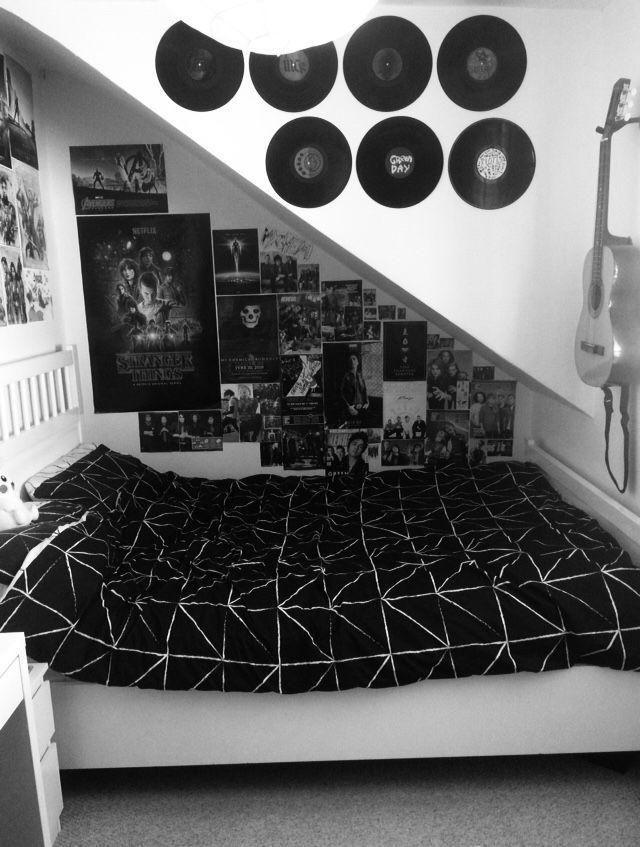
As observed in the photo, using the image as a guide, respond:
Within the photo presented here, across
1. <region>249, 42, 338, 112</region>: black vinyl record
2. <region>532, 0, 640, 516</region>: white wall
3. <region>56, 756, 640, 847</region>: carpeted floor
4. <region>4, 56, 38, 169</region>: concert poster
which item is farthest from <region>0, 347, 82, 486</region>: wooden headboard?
<region>532, 0, 640, 516</region>: white wall

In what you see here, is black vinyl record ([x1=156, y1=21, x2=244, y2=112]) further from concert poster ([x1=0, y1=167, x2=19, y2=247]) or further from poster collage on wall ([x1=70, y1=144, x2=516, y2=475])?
poster collage on wall ([x1=70, y1=144, x2=516, y2=475])

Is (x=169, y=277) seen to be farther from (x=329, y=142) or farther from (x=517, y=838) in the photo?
(x=517, y=838)

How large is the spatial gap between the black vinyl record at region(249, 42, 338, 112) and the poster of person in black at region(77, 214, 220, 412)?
3.11 feet

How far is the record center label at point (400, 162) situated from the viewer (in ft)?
6.44

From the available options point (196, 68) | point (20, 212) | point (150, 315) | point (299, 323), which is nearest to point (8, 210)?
point (20, 212)

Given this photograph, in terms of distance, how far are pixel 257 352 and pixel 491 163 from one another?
1.30 m

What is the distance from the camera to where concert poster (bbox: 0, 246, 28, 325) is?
7.20 feet

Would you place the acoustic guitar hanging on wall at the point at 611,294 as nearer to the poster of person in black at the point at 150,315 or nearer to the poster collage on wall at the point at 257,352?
the poster collage on wall at the point at 257,352

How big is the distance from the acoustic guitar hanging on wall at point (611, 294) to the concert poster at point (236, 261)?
141 centimetres

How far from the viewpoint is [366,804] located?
1.74 meters

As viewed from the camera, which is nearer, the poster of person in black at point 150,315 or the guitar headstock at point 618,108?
the guitar headstock at point 618,108

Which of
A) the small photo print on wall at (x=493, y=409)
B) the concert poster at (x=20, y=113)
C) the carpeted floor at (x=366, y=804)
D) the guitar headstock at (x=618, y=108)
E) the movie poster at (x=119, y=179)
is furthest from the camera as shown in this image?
the small photo print on wall at (x=493, y=409)

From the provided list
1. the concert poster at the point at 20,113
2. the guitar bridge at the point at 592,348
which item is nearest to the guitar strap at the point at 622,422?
the guitar bridge at the point at 592,348

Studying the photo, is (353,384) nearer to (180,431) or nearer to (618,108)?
(180,431)
